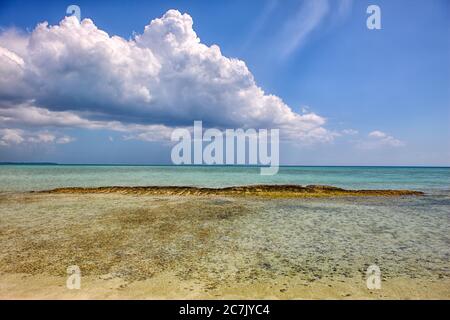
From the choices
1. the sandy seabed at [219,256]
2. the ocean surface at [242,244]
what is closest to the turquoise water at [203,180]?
the ocean surface at [242,244]

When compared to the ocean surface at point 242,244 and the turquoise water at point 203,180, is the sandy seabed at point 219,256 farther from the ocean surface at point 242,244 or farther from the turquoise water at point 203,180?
the turquoise water at point 203,180

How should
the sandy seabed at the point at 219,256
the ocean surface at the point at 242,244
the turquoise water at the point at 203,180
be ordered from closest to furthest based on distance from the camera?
1. the sandy seabed at the point at 219,256
2. the ocean surface at the point at 242,244
3. the turquoise water at the point at 203,180

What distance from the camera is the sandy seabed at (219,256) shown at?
28.9ft

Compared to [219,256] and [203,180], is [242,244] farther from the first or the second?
[203,180]

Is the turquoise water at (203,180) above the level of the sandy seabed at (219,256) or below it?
below

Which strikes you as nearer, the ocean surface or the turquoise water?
the ocean surface

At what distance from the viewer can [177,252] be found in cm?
1247

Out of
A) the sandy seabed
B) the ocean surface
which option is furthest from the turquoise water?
the sandy seabed

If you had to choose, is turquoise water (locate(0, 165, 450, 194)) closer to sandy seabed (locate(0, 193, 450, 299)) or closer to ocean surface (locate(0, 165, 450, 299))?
ocean surface (locate(0, 165, 450, 299))

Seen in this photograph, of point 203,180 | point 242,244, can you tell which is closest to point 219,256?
point 242,244

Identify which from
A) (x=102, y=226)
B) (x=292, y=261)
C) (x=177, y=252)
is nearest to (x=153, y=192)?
(x=102, y=226)

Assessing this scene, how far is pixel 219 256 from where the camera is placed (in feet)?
39.4

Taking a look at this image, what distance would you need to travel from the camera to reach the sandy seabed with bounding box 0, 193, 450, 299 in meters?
8.80
